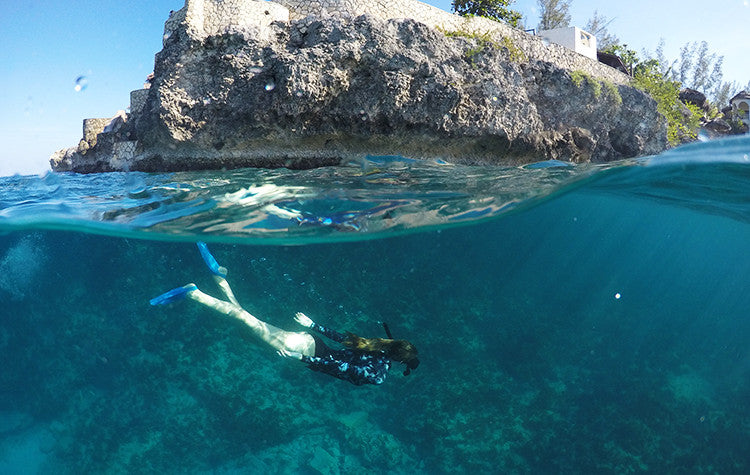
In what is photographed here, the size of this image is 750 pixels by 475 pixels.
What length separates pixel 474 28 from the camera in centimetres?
1366

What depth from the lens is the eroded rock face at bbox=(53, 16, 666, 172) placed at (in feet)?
33.1

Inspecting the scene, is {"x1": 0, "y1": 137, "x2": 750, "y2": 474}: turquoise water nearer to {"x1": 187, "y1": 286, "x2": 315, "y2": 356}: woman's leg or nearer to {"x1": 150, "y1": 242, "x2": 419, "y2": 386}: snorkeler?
{"x1": 187, "y1": 286, "x2": 315, "y2": 356}: woman's leg

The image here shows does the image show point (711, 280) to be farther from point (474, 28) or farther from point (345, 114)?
point (345, 114)

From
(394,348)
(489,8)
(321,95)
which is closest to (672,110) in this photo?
(489,8)

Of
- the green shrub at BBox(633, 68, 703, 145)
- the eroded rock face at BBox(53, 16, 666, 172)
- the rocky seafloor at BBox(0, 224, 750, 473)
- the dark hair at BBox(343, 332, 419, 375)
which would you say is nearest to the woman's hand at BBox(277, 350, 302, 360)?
the dark hair at BBox(343, 332, 419, 375)

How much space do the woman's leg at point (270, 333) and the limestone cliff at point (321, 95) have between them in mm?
4267

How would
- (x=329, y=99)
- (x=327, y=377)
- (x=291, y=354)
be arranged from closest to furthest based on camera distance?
(x=291, y=354) → (x=329, y=99) → (x=327, y=377)

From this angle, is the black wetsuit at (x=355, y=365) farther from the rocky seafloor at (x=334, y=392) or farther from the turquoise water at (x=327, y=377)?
the rocky seafloor at (x=334, y=392)

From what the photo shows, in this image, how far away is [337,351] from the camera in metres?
7.28

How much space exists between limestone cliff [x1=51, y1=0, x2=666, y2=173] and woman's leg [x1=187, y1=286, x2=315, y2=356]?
4.27m

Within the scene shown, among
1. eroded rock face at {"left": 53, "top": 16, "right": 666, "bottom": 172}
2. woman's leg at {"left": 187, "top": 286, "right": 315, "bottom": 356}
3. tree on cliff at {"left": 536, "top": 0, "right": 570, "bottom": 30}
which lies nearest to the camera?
woman's leg at {"left": 187, "top": 286, "right": 315, "bottom": 356}

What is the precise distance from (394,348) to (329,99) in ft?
20.7

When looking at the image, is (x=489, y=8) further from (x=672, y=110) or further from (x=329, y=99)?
(x=329, y=99)

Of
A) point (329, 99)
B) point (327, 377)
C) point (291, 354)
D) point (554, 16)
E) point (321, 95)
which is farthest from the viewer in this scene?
point (554, 16)
